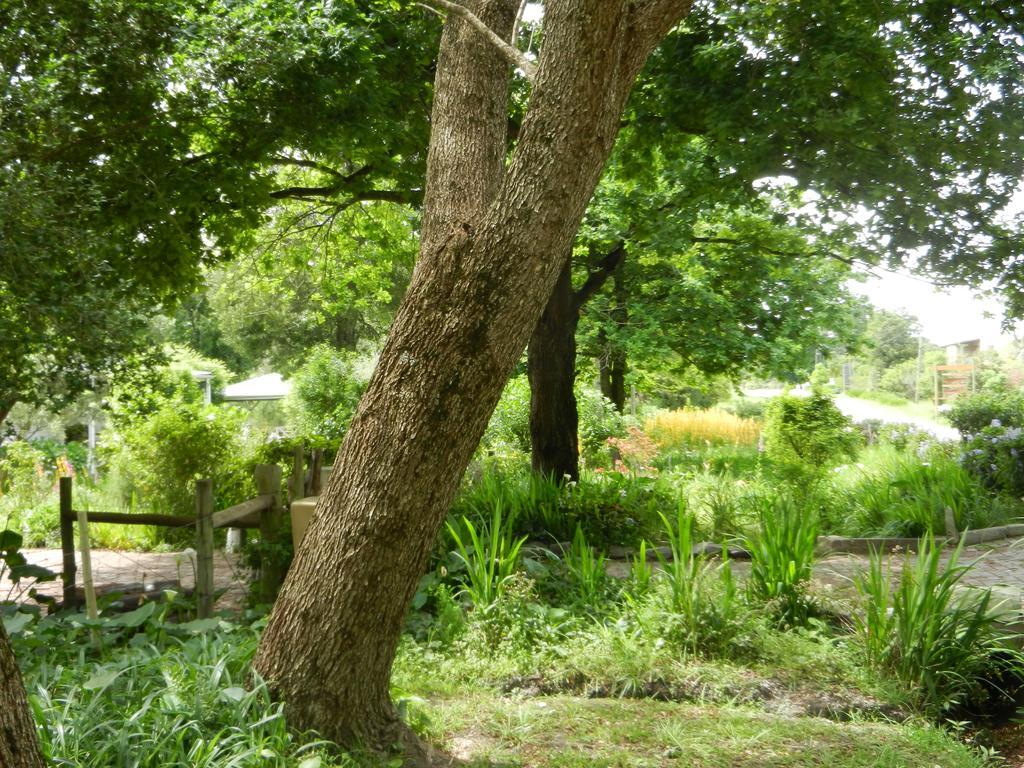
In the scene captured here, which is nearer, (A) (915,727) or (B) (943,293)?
(A) (915,727)

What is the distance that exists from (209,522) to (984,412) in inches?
405

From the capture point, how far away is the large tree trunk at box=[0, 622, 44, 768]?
2.06 meters

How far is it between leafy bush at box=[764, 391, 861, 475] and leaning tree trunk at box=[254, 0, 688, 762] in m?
8.45

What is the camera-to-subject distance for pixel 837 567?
6711 millimetres

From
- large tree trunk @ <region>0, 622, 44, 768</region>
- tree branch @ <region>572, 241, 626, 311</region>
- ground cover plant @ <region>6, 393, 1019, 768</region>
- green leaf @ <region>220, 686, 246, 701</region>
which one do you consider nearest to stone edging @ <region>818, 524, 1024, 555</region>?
ground cover plant @ <region>6, 393, 1019, 768</region>

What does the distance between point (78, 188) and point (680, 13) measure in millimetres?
4664

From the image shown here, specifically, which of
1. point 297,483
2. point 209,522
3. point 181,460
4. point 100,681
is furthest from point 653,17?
point 181,460

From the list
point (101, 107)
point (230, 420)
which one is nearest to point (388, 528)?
point (101, 107)

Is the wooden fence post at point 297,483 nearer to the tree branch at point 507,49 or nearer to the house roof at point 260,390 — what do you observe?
the tree branch at point 507,49

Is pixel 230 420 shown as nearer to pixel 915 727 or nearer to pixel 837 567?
pixel 837 567

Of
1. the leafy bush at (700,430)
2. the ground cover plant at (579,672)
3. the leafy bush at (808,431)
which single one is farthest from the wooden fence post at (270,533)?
the leafy bush at (700,430)

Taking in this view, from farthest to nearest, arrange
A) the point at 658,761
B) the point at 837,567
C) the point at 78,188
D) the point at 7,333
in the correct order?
the point at 837,567 → the point at 78,188 → the point at 7,333 → the point at 658,761

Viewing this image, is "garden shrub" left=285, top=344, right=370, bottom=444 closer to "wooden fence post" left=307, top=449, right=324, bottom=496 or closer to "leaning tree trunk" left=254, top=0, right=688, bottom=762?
"wooden fence post" left=307, top=449, right=324, bottom=496

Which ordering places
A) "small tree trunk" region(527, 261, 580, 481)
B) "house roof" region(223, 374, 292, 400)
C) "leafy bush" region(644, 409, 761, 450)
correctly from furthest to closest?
"house roof" region(223, 374, 292, 400) → "leafy bush" region(644, 409, 761, 450) → "small tree trunk" region(527, 261, 580, 481)
